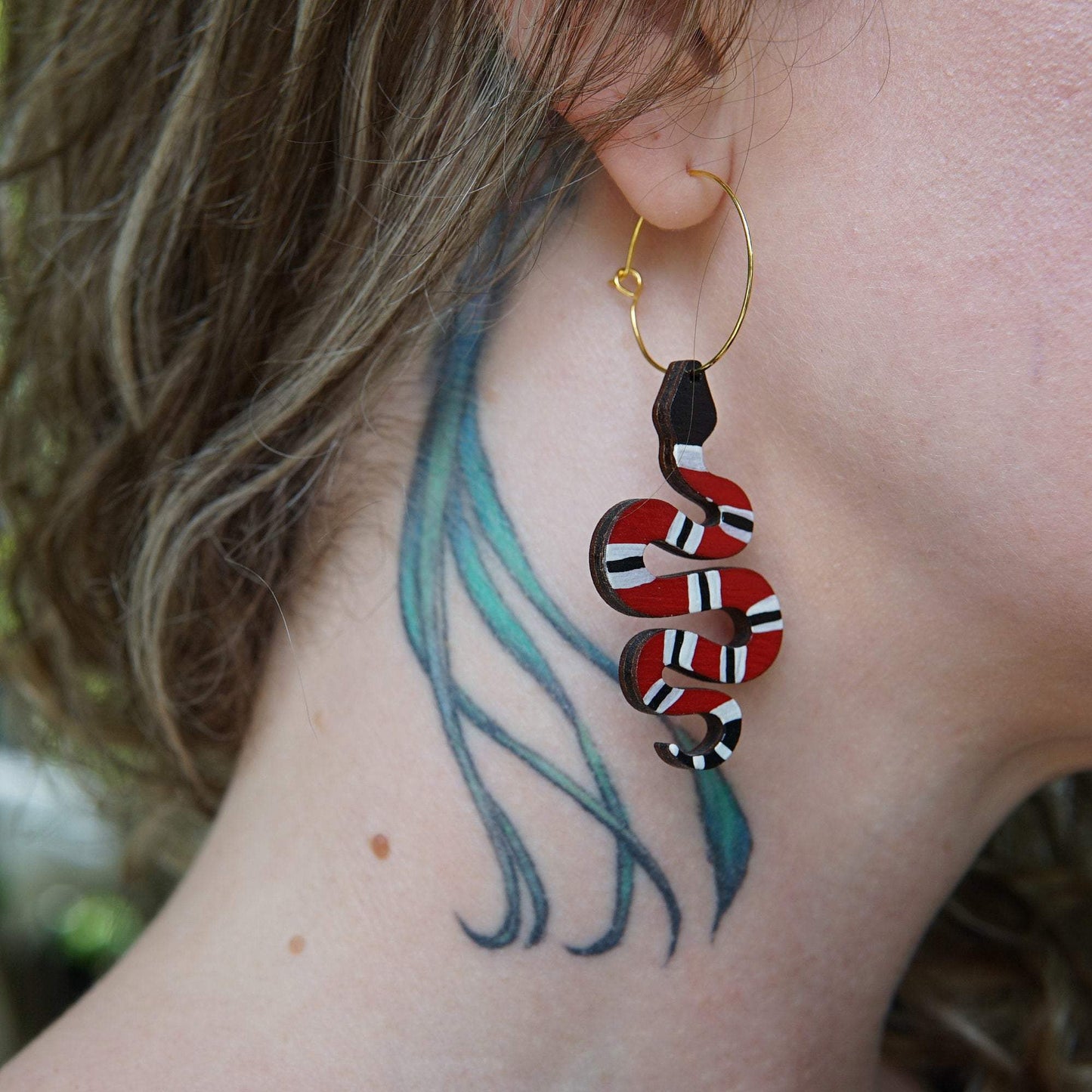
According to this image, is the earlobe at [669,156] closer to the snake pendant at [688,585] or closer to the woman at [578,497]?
the woman at [578,497]

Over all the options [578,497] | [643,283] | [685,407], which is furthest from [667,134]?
[578,497]

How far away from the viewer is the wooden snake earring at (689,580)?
3.10 ft

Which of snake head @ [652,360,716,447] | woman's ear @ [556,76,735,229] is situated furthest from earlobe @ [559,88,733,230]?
snake head @ [652,360,716,447]

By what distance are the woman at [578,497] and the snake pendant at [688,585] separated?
47mm

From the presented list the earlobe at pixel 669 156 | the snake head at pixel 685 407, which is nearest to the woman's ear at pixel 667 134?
the earlobe at pixel 669 156

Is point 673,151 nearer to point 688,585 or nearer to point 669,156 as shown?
point 669,156

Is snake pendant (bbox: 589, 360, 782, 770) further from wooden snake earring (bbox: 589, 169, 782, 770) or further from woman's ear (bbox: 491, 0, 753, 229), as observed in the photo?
woman's ear (bbox: 491, 0, 753, 229)

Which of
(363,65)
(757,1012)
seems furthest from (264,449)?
(757,1012)

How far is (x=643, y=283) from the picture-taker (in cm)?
106

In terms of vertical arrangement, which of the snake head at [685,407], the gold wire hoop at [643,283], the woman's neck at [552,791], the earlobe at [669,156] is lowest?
the woman's neck at [552,791]

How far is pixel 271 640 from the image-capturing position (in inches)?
49.4

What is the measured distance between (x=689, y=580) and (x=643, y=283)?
1.03 ft

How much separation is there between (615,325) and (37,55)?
0.90m

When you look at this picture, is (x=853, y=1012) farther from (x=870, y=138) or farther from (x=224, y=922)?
(x=870, y=138)
